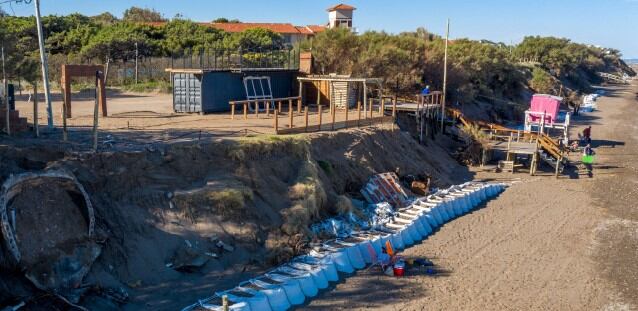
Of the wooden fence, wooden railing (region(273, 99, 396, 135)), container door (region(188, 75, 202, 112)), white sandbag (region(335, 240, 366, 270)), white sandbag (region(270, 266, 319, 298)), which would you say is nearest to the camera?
white sandbag (region(270, 266, 319, 298))

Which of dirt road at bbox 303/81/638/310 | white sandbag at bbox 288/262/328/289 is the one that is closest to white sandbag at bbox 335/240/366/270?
dirt road at bbox 303/81/638/310

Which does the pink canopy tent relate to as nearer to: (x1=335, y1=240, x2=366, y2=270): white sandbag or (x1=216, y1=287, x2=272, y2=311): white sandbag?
(x1=335, y1=240, x2=366, y2=270): white sandbag

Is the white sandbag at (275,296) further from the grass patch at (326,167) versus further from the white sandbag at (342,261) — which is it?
the grass patch at (326,167)

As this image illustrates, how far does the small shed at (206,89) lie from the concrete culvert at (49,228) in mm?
12577

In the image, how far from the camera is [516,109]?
1763 inches

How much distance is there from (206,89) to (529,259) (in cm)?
1485

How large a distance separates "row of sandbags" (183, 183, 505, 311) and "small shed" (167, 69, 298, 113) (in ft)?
34.0

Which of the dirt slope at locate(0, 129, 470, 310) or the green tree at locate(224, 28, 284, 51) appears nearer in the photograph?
the dirt slope at locate(0, 129, 470, 310)

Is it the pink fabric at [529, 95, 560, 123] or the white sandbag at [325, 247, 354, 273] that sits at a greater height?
the pink fabric at [529, 95, 560, 123]

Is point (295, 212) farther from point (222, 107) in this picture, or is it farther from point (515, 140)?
point (515, 140)

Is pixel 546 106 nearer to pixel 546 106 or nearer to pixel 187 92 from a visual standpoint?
pixel 546 106

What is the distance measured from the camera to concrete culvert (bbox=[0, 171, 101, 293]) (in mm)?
10469

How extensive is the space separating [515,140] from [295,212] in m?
18.4

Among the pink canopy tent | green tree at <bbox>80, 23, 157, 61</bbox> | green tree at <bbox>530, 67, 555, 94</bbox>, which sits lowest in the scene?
the pink canopy tent
